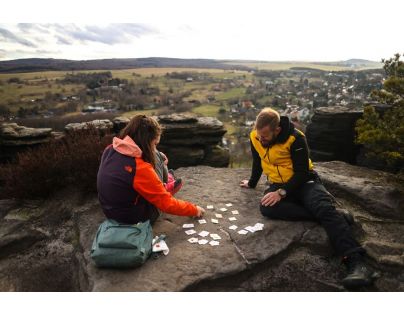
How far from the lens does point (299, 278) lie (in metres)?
4.48

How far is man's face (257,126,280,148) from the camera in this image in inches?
204

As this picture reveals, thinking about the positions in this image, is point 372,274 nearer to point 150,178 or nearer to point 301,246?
point 301,246

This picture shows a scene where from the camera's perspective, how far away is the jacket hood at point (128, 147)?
441 centimetres

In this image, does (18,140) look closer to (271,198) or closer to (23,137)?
(23,137)

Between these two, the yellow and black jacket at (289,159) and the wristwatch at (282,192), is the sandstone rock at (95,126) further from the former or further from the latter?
the wristwatch at (282,192)

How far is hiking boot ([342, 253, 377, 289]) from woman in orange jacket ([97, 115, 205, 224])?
2322mm

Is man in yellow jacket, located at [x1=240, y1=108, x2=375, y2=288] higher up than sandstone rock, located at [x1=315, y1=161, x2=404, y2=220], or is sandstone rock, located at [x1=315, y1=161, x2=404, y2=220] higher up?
man in yellow jacket, located at [x1=240, y1=108, x2=375, y2=288]

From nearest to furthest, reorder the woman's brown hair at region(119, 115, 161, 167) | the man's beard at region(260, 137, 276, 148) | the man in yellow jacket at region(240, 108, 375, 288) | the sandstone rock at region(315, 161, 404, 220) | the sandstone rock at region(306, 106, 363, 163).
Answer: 1. the woman's brown hair at region(119, 115, 161, 167)
2. the man in yellow jacket at region(240, 108, 375, 288)
3. the man's beard at region(260, 137, 276, 148)
4. the sandstone rock at region(315, 161, 404, 220)
5. the sandstone rock at region(306, 106, 363, 163)

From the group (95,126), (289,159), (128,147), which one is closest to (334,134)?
(289,159)

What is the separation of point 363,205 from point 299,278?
2.51 m

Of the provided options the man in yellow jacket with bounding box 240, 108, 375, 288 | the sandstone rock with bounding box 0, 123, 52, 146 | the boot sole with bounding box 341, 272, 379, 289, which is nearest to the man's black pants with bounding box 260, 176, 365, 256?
the man in yellow jacket with bounding box 240, 108, 375, 288

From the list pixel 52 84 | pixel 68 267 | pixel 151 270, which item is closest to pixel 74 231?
pixel 68 267

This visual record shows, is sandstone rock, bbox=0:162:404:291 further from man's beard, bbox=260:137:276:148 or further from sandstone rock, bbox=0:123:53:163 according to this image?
sandstone rock, bbox=0:123:53:163

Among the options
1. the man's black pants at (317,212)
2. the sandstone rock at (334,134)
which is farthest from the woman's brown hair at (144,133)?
the sandstone rock at (334,134)
